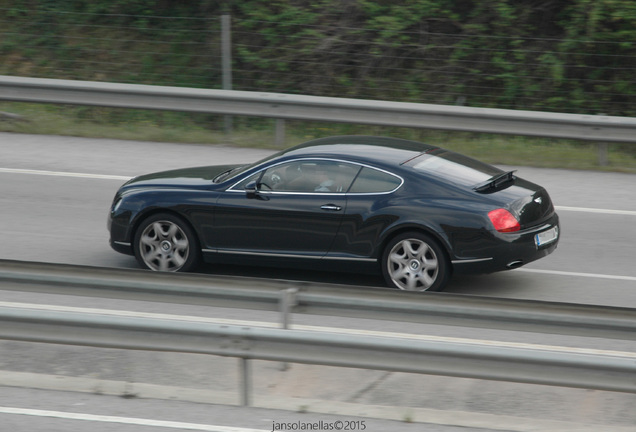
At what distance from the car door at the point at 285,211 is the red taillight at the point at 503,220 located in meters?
1.37

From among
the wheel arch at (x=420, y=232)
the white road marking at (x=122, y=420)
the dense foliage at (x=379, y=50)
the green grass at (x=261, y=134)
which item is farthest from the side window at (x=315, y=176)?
the dense foliage at (x=379, y=50)

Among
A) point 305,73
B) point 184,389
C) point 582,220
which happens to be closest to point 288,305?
point 184,389

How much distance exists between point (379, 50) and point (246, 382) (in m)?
13.1

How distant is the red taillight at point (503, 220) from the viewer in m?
8.69

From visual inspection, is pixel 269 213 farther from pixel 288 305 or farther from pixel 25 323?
pixel 25 323

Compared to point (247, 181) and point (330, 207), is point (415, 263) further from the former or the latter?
point (247, 181)

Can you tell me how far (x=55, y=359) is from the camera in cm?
758

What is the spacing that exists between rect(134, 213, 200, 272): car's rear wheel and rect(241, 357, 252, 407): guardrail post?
11.0ft

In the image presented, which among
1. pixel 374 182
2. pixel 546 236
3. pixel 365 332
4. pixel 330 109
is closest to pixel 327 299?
pixel 365 332

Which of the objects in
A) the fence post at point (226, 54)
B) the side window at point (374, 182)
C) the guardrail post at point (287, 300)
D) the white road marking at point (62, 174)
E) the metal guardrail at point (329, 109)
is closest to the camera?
the guardrail post at point (287, 300)

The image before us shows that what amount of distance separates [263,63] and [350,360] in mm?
13571

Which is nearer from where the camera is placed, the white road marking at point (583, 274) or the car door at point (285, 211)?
the car door at point (285, 211)

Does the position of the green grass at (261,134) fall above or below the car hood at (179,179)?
above

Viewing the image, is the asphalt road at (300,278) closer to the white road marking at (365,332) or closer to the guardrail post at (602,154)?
the white road marking at (365,332)
